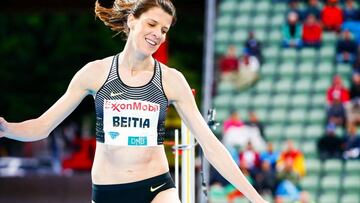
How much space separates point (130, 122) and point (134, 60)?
0.32m

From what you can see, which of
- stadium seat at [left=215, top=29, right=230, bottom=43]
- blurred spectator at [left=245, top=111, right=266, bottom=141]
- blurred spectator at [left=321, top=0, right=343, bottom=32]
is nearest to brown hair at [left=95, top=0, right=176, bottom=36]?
blurred spectator at [left=245, top=111, right=266, bottom=141]

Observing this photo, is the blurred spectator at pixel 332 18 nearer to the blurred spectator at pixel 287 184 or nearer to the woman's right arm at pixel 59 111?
the blurred spectator at pixel 287 184

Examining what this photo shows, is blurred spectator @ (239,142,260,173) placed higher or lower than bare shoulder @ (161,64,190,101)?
lower

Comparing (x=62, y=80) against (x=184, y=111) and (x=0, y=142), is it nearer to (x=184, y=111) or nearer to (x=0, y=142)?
(x=0, y=142)

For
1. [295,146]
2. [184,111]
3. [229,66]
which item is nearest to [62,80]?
[229,66]

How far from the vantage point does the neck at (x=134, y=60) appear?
5102mm

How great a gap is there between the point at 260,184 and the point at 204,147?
1025 centimetres

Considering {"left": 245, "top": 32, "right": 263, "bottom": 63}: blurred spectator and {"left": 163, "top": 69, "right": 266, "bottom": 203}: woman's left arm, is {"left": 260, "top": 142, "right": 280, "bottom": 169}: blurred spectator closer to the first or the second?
{"left": 245, "top": 32, "right": 263, "bottom": 63}: blurred spectator

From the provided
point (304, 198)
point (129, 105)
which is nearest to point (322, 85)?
point (304, 198)

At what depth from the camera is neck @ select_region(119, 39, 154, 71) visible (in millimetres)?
5102

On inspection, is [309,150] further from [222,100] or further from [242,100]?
[222,100]

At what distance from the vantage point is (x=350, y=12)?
18.3 m

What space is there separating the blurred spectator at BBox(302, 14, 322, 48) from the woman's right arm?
1325cm

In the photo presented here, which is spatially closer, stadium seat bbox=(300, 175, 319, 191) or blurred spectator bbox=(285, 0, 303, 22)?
stadium seat bbox=(300, 175, 319, 191)
